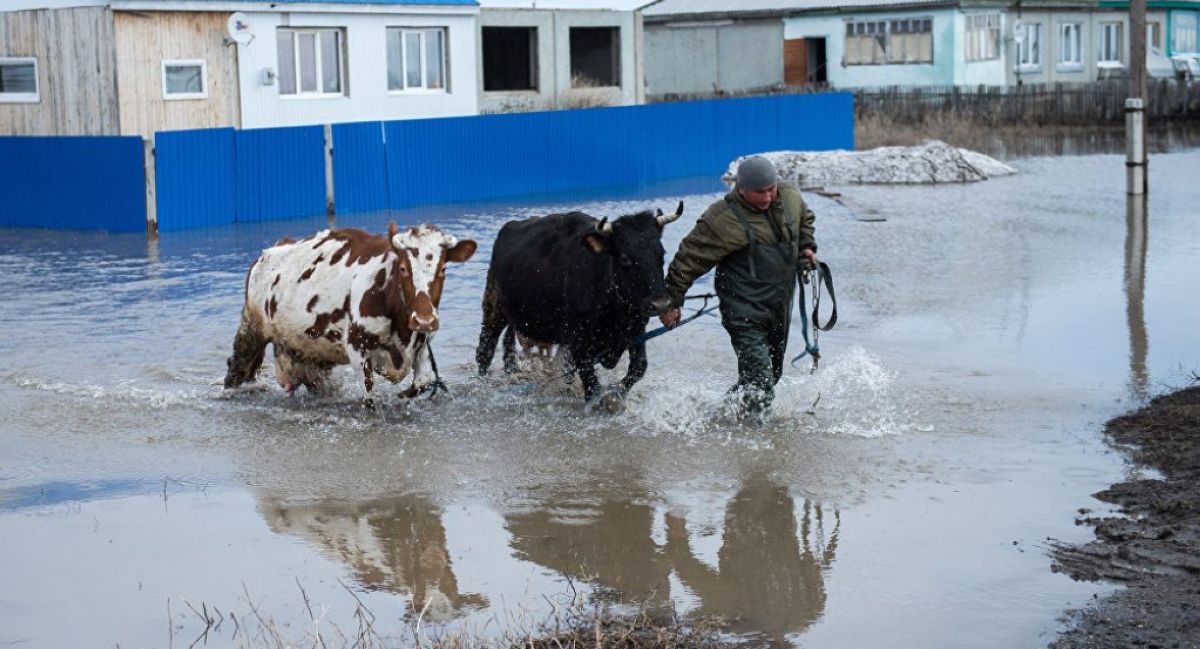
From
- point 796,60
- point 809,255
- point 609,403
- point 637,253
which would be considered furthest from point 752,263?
point 796,60

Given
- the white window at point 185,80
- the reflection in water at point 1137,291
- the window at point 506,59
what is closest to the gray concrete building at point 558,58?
the window at point 506,59

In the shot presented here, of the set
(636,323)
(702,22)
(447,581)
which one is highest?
(702,22)

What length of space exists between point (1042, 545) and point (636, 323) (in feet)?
12.7

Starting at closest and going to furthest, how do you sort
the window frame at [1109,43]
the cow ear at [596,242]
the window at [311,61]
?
the cow ear at [596,242], the window at [311,61], the window frame at [1109,43]

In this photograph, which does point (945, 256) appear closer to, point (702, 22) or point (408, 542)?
point (408, 542)

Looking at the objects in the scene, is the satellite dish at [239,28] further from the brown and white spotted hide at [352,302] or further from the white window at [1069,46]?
the white window at [1069,46]

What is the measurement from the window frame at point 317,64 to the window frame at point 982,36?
77.9 feet

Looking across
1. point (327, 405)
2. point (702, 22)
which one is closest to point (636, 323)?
point (327, 405)

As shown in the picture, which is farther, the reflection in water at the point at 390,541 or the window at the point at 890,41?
the window at the point at 890,41

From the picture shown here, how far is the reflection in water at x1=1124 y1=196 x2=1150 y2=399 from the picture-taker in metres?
12.0

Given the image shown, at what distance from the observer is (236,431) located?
10.9 metres

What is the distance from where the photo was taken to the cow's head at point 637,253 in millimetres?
10367

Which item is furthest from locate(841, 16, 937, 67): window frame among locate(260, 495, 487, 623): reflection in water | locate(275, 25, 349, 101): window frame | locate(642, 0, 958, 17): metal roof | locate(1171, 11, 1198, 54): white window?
locate(260, 495, 487, 623): reflection in water

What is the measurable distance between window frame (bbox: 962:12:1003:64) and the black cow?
40476 millimetres
